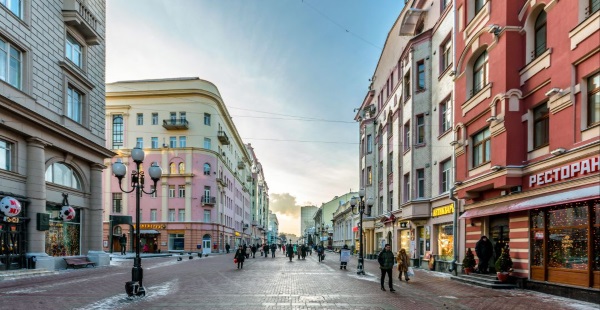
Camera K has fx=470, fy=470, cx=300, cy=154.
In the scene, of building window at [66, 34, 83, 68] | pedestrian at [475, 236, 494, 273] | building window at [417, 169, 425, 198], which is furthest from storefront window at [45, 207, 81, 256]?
pedestrian at [475, 236, 494, 273]

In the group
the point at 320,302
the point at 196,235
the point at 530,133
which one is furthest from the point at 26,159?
the point at 196,235

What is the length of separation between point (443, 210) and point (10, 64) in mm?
21613

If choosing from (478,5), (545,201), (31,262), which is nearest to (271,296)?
(545,201)

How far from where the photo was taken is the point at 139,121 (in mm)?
60625

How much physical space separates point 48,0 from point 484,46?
70.0 ft

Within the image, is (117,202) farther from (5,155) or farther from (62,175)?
(5,155)

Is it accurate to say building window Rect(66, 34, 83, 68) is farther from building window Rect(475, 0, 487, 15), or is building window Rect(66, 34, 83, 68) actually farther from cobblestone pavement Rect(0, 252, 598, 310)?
building window Rect(475, 0, 487, 15)

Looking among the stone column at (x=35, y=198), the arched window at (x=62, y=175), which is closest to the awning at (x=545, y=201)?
the stone column at (x=35, y=198)

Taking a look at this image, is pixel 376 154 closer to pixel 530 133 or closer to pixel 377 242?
pixel 377 242

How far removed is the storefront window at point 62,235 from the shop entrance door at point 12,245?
2593 mm

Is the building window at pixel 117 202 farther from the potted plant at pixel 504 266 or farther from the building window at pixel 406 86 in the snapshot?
the potted plant at pixel 504 266

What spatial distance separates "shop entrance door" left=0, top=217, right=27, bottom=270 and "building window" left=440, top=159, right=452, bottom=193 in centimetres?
2067

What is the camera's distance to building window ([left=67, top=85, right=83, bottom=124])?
2652 cm

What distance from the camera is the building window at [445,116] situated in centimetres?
2395
